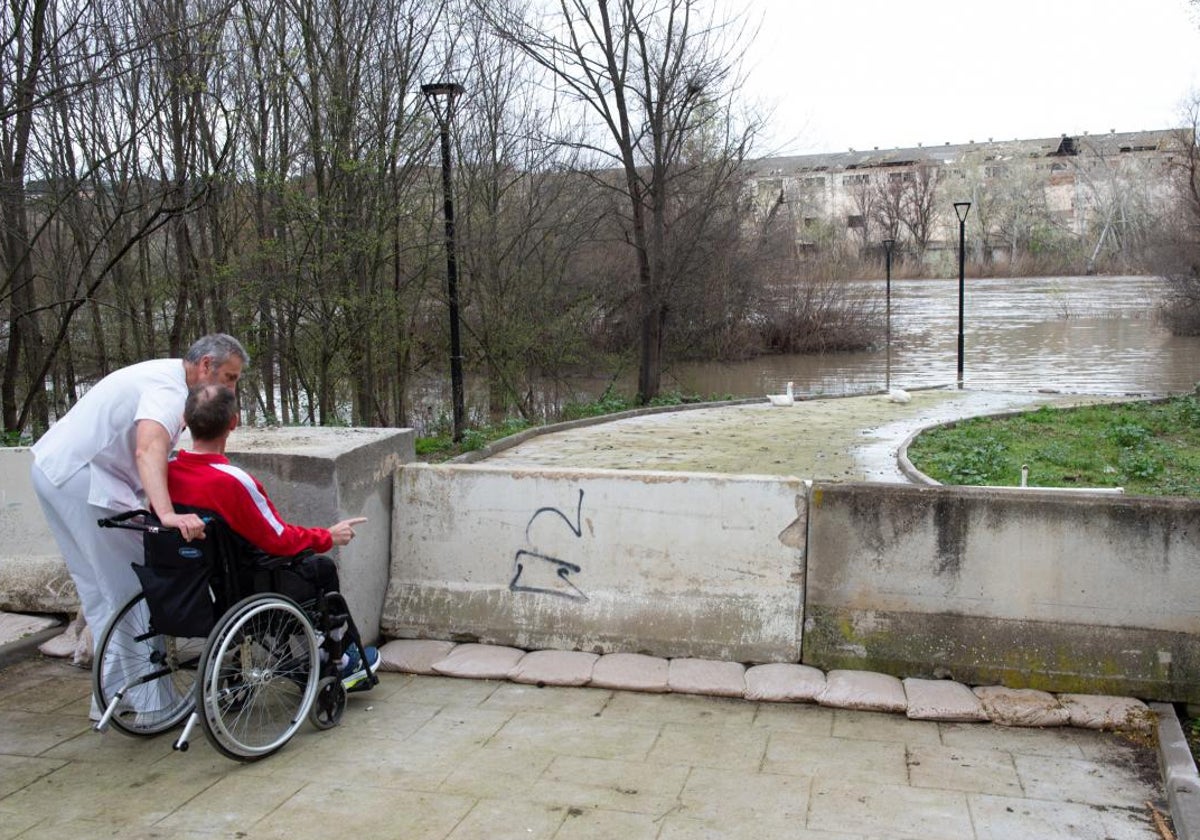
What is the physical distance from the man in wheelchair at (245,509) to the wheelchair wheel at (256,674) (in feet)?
0.43

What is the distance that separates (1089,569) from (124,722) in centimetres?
399

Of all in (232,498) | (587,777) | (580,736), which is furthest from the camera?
(580,736)

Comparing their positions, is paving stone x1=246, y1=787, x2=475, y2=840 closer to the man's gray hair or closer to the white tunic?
the white tunic

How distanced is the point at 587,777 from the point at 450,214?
15199 millimetres

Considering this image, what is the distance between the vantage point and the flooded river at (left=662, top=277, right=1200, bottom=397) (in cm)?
3078

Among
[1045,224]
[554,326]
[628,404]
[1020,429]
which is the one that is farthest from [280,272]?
[1045,224]

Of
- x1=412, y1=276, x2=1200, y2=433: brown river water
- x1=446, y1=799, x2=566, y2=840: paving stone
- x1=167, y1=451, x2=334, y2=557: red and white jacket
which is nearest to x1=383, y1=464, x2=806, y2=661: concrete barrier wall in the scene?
x1=167, y1=451, x2=334, y2=557: red and white jacket

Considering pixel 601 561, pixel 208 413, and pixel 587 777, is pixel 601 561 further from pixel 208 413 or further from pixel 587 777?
pixel 208 413

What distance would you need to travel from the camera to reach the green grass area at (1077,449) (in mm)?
10719

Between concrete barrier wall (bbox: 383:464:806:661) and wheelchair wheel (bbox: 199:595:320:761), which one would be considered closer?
wheelchair wheel (bbox: 199:595:320:761)

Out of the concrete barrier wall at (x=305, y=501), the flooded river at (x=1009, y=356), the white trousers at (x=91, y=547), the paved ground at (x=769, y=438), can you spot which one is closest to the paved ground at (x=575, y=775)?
the white trousers at (x=91, y=547)

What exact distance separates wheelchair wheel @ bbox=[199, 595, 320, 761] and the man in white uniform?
0.61 metres

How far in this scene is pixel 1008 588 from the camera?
15.1 feet

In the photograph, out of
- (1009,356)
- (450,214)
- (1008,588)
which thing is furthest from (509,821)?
(1009,356)
